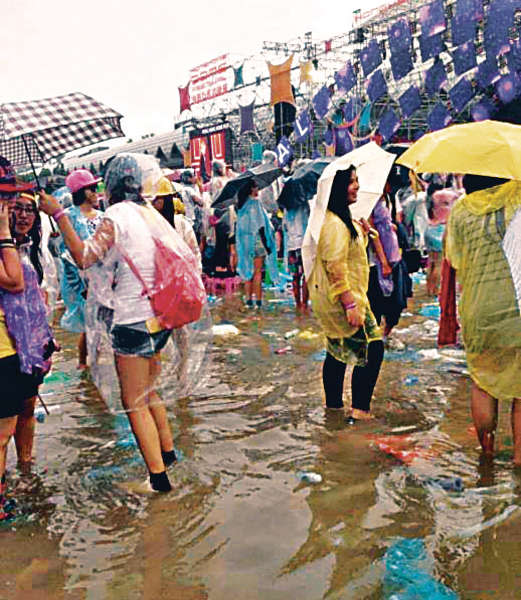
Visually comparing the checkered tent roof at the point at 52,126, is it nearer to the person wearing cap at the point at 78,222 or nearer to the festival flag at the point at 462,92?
the person wearing cap at the point at 78,222

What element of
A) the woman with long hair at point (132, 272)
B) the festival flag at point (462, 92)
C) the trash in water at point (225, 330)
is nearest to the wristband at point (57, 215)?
the woman with long hair at point (132, 272)

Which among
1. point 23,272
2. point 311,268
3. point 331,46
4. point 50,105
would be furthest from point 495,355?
point 331,46

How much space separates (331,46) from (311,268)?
Result: 647 inches

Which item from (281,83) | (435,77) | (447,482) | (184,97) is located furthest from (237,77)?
(447,482)

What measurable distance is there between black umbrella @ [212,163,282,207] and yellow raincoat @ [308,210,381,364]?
4.84 metres

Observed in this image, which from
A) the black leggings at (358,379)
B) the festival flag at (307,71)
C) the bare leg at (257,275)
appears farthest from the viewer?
the festival flag at (307,71)

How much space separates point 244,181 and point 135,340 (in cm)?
611

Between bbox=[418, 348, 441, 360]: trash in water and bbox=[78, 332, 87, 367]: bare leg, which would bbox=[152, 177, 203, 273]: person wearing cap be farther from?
bbox=[418, 348, 441, 360]: trash in water

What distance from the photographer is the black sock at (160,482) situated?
336 cm

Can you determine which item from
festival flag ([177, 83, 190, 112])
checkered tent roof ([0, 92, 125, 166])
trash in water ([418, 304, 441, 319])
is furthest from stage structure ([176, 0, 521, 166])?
festival flag ([177, 83, 190, 112])

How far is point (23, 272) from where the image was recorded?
127 inches

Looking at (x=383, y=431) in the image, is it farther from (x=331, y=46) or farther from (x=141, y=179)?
(x=331, y=46)

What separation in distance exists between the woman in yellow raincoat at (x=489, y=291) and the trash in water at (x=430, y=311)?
15.3 ft

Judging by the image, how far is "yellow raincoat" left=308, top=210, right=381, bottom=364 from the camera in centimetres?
403
